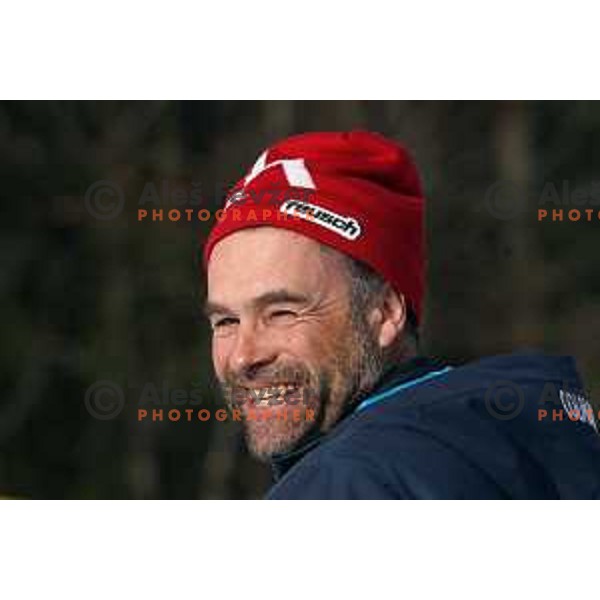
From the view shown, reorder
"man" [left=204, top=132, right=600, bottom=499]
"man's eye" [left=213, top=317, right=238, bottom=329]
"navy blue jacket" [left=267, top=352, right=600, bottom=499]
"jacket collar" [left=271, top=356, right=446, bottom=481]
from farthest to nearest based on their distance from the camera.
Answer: "man's eye" [left=213, top=317, right=238, bottom=329] → "jacket collar" [left=271, top=356, right=446, bottom=481] → "man" [left=204, top=132, right=600, bottom=499] → "navy blue jacket" [left=267, top=352, right=600, bottom=499]

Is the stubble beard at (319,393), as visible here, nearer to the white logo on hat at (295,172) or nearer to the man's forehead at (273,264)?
the man's forehead at (273,264)

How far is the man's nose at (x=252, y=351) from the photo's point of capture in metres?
2.69

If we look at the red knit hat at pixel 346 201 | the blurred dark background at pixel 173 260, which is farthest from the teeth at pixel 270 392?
the blurred dark background at pixel 173 260

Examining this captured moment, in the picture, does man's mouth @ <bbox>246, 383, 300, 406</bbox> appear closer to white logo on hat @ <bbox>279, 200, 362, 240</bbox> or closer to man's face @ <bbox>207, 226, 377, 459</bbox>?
man's face @ <bbox>207, 226, 377, 459</bbox>

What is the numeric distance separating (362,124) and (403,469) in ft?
13.8

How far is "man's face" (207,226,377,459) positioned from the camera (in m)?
2.64

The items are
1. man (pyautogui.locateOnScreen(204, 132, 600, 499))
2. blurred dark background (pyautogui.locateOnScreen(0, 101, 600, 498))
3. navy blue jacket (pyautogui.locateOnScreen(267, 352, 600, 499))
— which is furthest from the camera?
blurred dark background (pyautogui.locateOnScreen(0, 101, 600, 498))

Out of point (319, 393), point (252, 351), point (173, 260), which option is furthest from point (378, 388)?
point (173, 260)

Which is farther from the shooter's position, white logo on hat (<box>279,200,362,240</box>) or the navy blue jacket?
white logo on hat (<box>279,200,362,240</box>)

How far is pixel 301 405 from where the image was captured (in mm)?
2623

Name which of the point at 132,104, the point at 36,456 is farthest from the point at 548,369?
the point at 36,456

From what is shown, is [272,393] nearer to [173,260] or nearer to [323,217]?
[323,217]

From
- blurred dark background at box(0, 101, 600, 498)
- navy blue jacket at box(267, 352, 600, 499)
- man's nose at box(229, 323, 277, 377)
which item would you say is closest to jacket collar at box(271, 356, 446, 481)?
navy blue jacket at box(267, 352, 600, 499)

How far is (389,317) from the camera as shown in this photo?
8.98 ft
